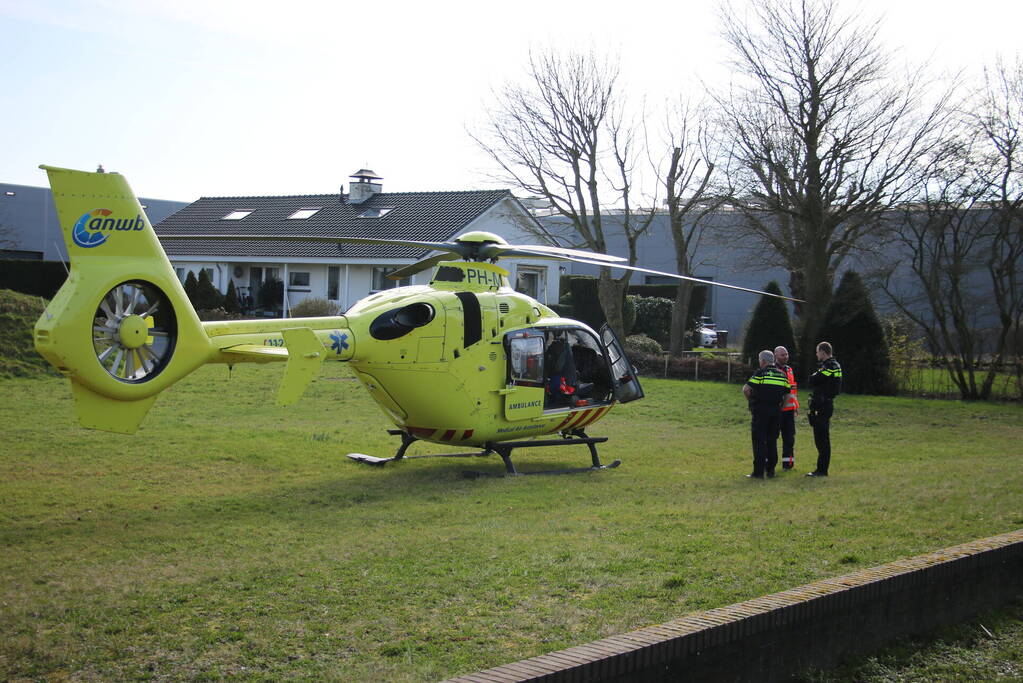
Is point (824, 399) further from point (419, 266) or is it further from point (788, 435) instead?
point (419, 266)

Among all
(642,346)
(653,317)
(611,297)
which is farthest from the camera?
(653,317)

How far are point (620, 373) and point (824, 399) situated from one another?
134 inches

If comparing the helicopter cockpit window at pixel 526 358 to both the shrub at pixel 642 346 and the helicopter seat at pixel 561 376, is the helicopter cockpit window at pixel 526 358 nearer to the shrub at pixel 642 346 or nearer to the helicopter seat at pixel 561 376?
the helicopter seat at pixel 561 376

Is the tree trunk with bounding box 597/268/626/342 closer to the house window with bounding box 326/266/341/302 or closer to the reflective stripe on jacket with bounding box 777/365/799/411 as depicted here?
the house window with bounding box 326/266/341/302

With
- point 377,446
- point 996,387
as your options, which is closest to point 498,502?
point 377,446

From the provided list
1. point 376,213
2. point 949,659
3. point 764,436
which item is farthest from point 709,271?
point 949,659

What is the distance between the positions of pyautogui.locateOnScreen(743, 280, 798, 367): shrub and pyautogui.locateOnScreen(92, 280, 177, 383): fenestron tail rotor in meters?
22.4

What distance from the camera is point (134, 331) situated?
1005cm

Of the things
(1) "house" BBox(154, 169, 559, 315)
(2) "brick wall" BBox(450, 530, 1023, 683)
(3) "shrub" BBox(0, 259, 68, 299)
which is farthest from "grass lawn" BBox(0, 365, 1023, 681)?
(1) "house" BBox(154, 169, 559, 315)

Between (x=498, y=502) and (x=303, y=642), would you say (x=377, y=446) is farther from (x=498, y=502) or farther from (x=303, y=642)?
(x=303, y=642)

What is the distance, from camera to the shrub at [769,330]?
30.1 metres

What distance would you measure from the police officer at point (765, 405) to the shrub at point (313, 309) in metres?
21.4

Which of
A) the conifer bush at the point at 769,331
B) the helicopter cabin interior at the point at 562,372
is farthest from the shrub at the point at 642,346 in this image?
the helicopter cabin interior at the point at 562,372

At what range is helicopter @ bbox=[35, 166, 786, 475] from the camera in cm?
976
